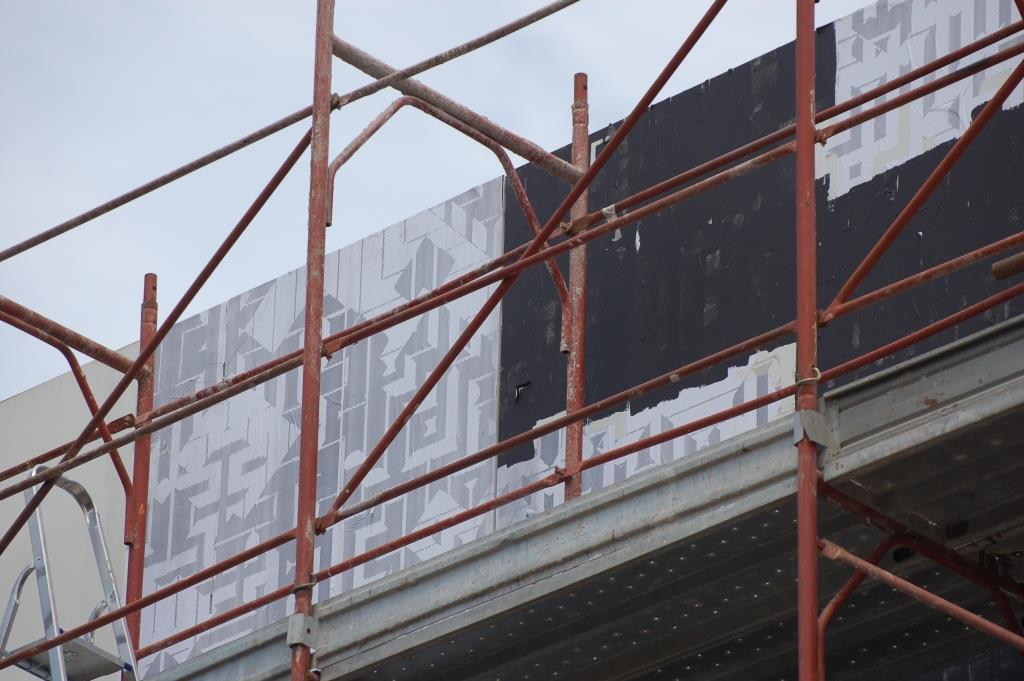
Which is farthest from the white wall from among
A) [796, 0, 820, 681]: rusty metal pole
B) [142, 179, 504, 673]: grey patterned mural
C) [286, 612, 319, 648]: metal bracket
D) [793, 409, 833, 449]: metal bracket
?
[793, 409, 833, 449]: metal bracket

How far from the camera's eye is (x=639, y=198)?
9133 millimetres

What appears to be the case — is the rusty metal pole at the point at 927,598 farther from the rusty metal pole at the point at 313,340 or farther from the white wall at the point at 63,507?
the white wall at the point at 63,507

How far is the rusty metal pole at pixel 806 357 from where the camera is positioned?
6.94 meters

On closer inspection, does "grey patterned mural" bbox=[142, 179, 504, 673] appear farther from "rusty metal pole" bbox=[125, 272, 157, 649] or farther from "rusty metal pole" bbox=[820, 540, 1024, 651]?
"rusty metal pole" bbox=[820, 540, 1024, 651]

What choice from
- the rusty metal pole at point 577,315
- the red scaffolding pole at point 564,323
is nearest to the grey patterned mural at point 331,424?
the red scaffolding pole at point 564,323

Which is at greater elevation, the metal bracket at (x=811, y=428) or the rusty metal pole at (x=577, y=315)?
the rusty metal pole at (x=577, y=315)

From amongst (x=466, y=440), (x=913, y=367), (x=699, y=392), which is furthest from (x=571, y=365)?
(x=913, y=367)

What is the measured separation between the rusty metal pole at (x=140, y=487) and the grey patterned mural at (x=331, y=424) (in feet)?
5.85

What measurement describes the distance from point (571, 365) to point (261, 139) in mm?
2269

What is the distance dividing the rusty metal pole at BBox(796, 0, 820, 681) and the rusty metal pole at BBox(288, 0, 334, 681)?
215cm

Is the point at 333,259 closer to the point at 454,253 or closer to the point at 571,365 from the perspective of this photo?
the point at 454,253

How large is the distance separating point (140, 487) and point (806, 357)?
6.11 m

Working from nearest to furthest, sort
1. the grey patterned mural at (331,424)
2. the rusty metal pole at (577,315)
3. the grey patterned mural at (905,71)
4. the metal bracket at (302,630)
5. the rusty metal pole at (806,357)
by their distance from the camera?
the rusty metal pole at (806,357), the metal bracket at (302,630), the rusty metal pole at (577,315), the grey patterned mural at (905,71), the grey patterned mural at (331,424)

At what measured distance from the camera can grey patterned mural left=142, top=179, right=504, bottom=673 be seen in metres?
13.8
